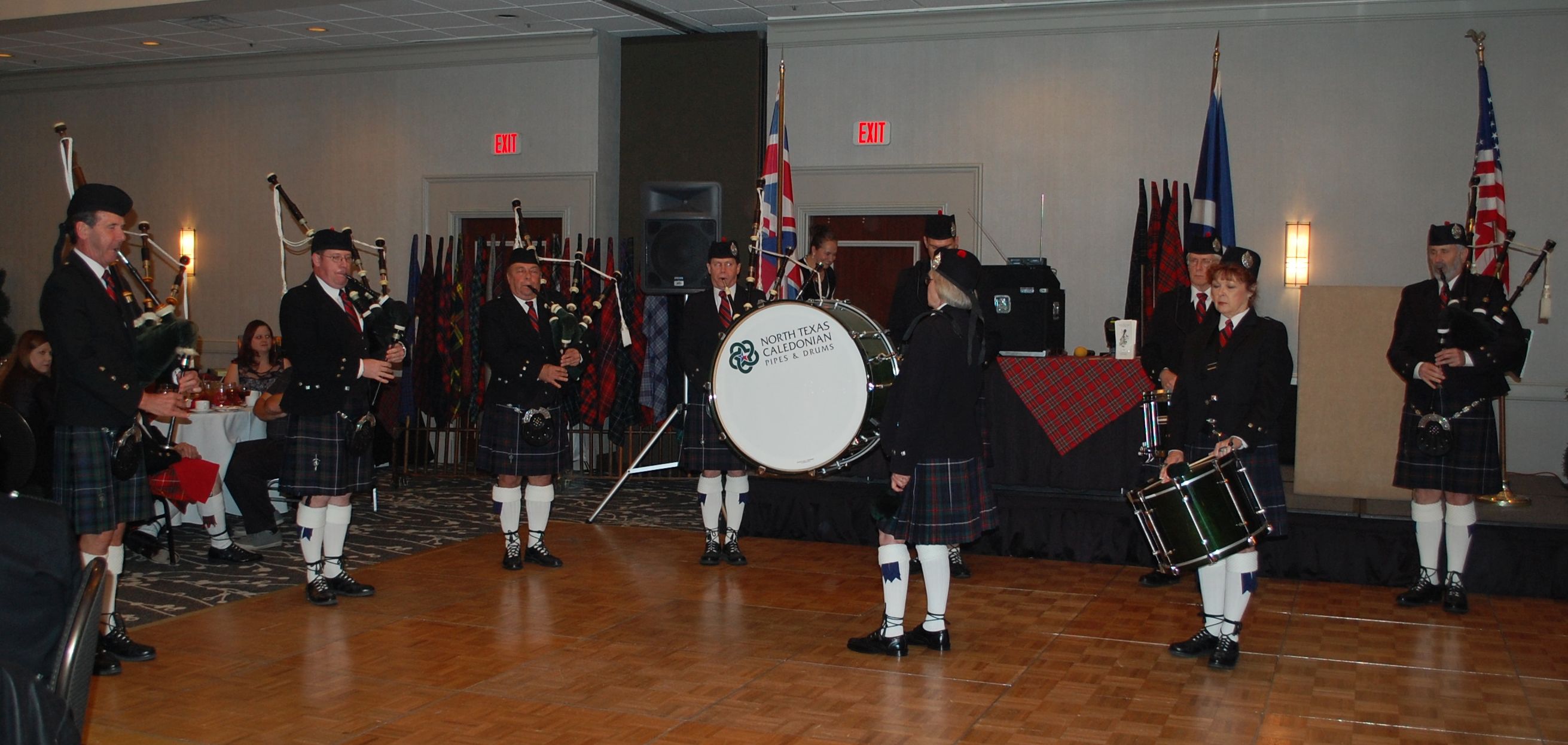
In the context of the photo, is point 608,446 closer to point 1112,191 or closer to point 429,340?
point 429,340

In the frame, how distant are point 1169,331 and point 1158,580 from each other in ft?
3.35

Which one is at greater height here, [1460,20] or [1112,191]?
[1460,20]

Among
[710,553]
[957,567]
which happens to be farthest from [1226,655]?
[710,553]

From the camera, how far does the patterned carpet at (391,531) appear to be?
4605 mm

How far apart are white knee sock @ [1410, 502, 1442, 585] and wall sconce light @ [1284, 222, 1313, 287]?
2.77m

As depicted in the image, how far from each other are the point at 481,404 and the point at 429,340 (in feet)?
1.96

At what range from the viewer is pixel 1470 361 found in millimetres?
4320

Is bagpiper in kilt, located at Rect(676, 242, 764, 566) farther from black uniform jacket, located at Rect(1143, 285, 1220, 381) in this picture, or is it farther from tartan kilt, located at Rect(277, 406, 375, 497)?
black uniform jacket, located at Rect(1143, 285, 1220, 381)

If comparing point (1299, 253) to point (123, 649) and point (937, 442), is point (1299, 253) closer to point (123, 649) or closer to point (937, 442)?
point (937, 442)

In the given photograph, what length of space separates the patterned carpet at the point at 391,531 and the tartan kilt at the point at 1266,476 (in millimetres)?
3056

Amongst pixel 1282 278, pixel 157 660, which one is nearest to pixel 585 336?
pixel 157 660

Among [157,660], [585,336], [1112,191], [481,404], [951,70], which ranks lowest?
[157,660]

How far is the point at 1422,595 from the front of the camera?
4531 millimetres

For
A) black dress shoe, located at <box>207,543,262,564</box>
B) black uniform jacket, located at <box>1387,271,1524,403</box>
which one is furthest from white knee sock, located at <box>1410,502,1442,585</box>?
black dress shoe, located at <box>207,543,262,564</box>
